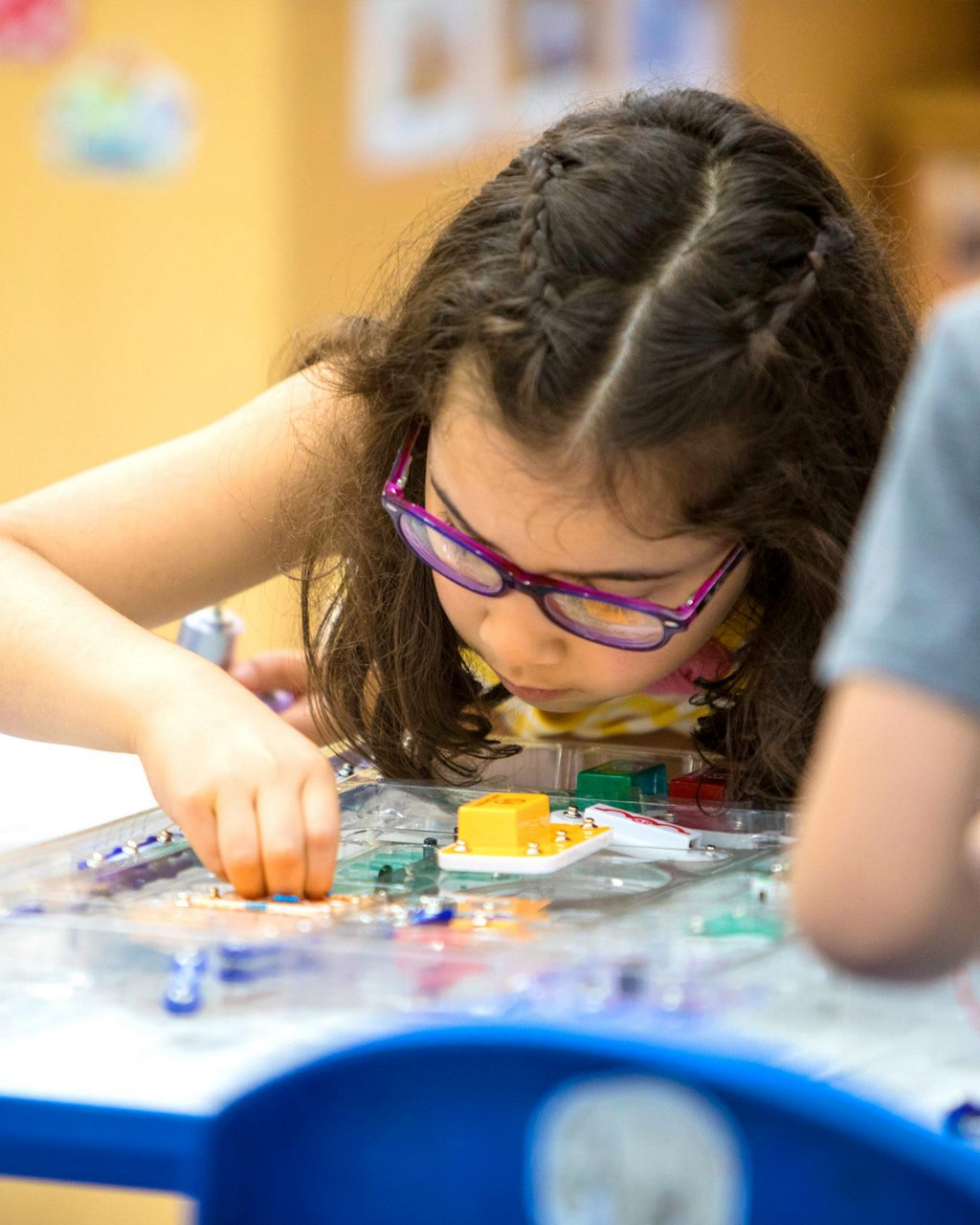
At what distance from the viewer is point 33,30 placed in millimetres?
2754

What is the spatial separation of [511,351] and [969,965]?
385 mm

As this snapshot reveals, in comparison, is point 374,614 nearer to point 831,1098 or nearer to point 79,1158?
point 79,1158

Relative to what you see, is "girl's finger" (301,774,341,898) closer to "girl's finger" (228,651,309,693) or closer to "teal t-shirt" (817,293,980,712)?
"teal t-shirt" (817,293,980,712)

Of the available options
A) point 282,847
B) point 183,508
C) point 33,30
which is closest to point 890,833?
point 282,847

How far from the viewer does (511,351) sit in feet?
2.38

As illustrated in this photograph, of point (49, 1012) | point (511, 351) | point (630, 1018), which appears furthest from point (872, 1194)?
point (511, 351)

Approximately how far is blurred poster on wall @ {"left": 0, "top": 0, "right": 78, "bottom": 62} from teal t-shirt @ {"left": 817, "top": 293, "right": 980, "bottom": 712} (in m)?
2.72

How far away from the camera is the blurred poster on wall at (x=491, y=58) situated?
2.75m

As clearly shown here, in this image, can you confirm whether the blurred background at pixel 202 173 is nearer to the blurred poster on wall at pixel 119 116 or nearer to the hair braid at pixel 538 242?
the blurred poster on wall at pixel 119 116

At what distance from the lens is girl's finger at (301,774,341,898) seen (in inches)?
24.0

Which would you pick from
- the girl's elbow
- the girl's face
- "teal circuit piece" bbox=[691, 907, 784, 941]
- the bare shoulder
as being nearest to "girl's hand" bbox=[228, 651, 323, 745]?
the bare shoulder

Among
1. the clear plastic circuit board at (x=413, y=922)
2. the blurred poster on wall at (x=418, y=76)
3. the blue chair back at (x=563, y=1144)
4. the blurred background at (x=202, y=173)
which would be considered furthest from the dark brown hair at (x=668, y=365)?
the blurred poster on wall at (x=418, y=76)

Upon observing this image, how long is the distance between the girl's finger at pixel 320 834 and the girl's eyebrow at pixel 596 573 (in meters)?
0.15

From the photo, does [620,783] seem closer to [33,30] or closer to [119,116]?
[119,116]
